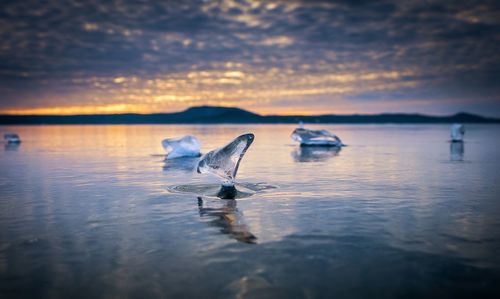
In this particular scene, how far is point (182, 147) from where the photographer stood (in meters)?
30.5

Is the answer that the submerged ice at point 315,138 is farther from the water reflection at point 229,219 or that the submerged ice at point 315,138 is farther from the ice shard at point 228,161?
the water reflection at point 229,219

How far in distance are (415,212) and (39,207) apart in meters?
11.0

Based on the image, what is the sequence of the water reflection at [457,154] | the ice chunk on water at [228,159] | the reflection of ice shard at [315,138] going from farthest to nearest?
1. the reflection of ice shard at [315,138]
2. the water reflection at [457,154]
3. the ice chunk on water at [228,159]

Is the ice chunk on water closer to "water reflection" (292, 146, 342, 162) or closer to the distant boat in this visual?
"water reflection" (292, 146, 342, 162)

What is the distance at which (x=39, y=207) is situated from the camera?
41.9ft

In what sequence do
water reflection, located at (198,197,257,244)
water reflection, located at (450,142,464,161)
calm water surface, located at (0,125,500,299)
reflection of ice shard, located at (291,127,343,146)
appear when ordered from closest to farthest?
calm water surface, located at (0,125,500,299)
water reflection, located at (198,197,257,244)
water reflection, located at (450,142,464,161)
reflection of ice shard, located at (291,127,343,146)

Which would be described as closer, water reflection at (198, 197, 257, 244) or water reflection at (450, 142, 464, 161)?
water reflection at (198, 197, 257, 244)

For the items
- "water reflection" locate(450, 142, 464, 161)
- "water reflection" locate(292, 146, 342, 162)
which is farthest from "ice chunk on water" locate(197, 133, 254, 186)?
"water reflection" locate(450, 142, 464, 161)

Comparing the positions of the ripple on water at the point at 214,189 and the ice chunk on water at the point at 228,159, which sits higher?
the ice chunk on water at the point at 228,159

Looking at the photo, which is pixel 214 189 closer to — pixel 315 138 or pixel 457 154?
pixel 457 154

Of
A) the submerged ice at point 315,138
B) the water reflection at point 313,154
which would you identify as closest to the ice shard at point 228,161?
the water reflection at point 313,154

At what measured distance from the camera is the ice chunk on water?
1338 cm

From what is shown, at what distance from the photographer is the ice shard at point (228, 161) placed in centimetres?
1339

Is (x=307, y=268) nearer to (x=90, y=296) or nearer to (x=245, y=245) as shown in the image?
(x=245, y=245)
